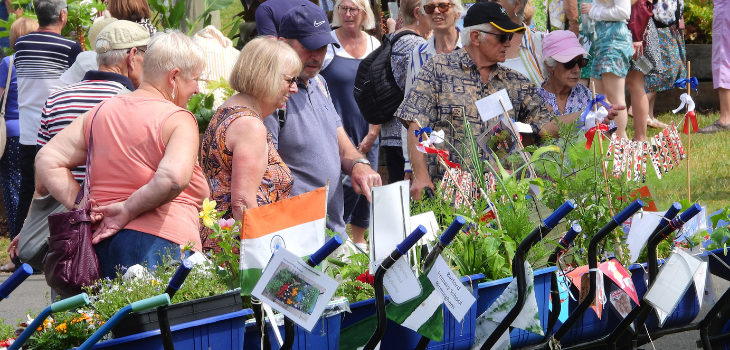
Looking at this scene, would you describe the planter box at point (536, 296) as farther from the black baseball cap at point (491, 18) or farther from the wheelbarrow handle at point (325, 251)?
the black baseball cap at point (491, 18)

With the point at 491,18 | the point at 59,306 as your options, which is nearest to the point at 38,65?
the point at 491,18

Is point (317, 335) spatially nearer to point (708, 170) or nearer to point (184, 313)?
point (184, 313)

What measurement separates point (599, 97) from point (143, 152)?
150cm

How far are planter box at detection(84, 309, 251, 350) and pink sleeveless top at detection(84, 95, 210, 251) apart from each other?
886 mm

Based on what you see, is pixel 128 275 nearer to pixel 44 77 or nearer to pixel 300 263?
pixel 300 263

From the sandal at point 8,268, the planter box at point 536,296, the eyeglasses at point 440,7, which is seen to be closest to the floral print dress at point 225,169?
the planter box at point 536,296

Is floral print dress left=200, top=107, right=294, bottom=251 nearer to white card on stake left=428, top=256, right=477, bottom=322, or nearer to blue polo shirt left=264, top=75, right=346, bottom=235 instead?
blue polo shirt left=264, top=75, right=346, bottom=235

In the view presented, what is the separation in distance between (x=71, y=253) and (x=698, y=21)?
27.4 ft

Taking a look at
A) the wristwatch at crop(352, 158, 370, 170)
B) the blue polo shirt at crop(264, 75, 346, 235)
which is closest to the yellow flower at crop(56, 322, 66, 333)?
the blue polo shirt at crop(264, 75, 346, 235)

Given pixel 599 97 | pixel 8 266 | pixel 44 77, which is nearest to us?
pixel 599 97

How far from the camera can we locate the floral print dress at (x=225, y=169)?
294 centimetres

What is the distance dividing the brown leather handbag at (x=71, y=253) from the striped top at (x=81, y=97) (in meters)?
0.87

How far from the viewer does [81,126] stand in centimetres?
278

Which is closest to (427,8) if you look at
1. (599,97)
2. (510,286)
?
(599,97)
